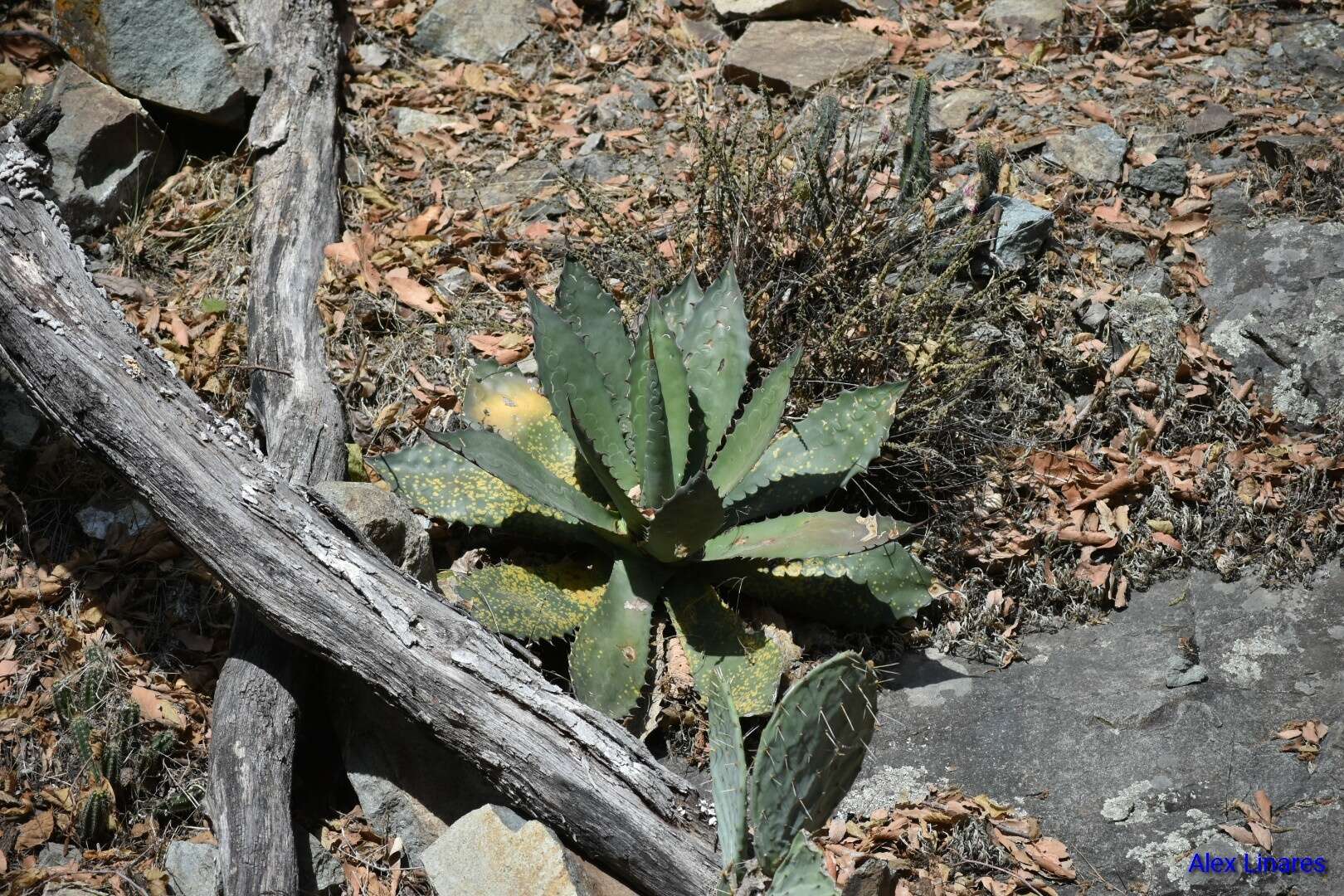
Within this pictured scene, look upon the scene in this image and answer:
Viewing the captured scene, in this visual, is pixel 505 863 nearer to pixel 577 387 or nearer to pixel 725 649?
pixel 725 649

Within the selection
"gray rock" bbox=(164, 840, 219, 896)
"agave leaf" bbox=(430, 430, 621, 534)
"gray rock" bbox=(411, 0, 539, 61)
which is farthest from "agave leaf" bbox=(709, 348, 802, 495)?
"gray rock" bbox=(411, 0, 539, 61)

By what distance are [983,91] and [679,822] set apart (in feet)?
11.8

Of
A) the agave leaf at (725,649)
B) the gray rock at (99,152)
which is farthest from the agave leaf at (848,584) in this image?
the gray rock at (99,152)

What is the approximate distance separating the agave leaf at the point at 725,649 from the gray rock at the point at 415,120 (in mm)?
2729

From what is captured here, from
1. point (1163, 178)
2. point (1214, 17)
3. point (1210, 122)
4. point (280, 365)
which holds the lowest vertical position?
point (280, 365)

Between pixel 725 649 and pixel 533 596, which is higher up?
pixel 533 596

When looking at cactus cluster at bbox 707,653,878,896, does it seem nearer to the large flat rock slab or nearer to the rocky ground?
the rocky ground

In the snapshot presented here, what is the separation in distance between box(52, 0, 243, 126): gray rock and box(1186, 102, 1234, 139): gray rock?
13.3 feet

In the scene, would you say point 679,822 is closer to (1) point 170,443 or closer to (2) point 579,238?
(1) point 170,443

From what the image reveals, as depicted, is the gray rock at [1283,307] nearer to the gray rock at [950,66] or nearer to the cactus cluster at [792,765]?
the gray rock at [950,66]

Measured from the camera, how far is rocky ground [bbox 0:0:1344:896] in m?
2.92

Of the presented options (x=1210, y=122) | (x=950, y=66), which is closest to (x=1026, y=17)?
(x=950, y=66)

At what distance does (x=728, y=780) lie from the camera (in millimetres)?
2355

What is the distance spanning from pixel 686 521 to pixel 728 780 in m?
0.79
